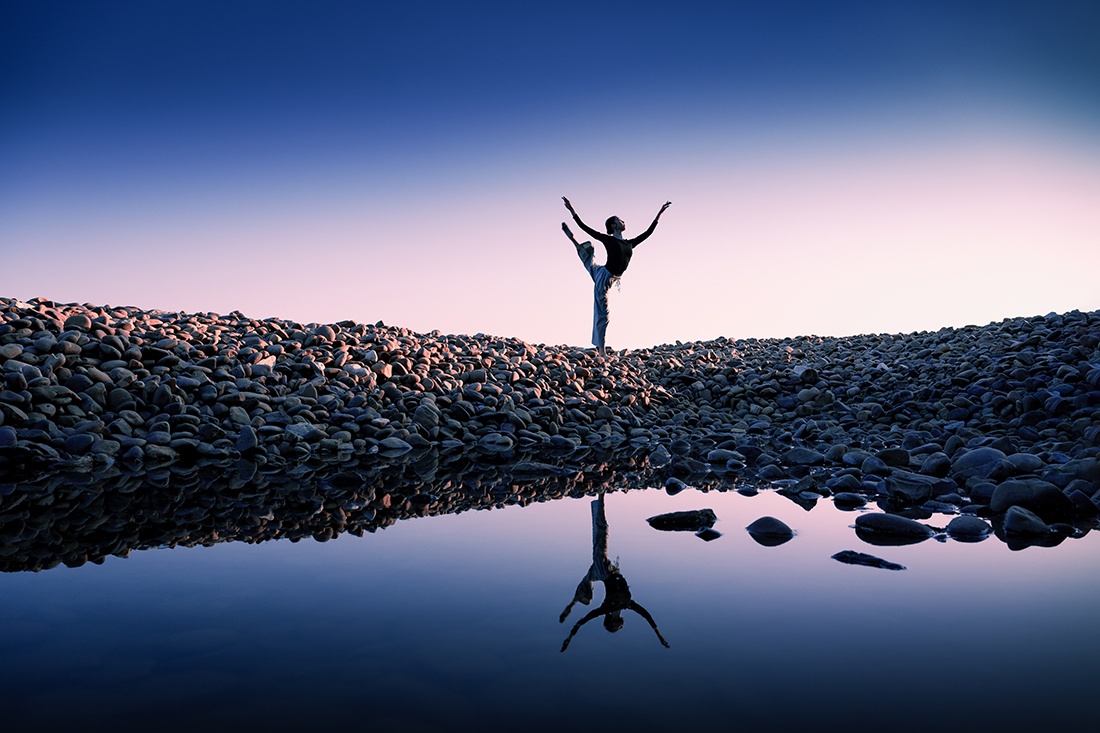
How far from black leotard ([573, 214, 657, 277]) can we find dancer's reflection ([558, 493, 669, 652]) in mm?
8725

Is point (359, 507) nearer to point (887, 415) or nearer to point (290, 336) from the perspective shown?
point (290, 336)

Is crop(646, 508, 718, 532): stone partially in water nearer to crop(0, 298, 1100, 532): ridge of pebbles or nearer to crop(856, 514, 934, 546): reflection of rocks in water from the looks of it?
crop(856, 514, 934, 546): reflection of rocks in water

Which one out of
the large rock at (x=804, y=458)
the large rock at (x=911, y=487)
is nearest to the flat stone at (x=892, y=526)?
the large rock at (x=911, y=487)

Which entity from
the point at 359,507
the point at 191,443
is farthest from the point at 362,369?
the point at 359,507

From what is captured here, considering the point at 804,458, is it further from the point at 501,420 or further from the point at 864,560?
the point at 864,560

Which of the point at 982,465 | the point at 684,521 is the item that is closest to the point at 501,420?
the point at 684,521

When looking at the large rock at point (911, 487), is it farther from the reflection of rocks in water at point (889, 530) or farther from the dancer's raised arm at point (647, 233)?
the dancer's raised arm at point (647, 233)

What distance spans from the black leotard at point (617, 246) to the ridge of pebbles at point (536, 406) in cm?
192

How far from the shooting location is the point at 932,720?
1876 millimetres

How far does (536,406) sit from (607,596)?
5911 millimetres

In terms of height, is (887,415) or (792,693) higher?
(887,415)

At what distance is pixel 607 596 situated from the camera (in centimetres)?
290

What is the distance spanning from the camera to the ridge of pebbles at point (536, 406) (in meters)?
6.18

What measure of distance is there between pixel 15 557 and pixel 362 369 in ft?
16.2
